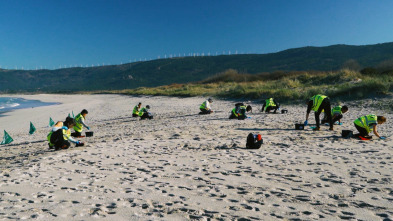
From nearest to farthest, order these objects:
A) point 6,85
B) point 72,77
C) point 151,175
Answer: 1. point 151,175
2. point 6,85
3. point 72,77

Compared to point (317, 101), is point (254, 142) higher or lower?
lower

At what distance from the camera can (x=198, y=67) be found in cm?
11469

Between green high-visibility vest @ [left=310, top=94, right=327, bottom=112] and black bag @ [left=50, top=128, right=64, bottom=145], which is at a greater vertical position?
green high-visibility vest @ [left=310, top=94, right=327, bottom=112]

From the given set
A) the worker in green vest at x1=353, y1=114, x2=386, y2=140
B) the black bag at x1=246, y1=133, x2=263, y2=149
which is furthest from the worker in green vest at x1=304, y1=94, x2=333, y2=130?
the black bag at x1=246, y1=133, x2=263, y2=149

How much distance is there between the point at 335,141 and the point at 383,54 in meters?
78.0

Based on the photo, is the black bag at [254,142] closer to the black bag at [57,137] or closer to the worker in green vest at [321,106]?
the worker in green vest at [321,106]

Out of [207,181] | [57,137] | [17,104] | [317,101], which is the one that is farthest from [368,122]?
[17,104]

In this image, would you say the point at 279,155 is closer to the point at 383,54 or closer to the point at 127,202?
the point at 127,202

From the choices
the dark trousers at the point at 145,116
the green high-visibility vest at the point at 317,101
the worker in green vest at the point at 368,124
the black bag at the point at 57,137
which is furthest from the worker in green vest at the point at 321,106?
the dark trousers at the point at 145,116

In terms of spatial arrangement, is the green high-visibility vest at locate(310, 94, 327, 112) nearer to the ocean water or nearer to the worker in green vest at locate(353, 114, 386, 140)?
the worker in green vest at locate(353, 114, 386, 140)

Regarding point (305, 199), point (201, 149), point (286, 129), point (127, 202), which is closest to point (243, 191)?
point (305, 199)

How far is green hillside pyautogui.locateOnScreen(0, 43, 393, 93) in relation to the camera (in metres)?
74.8

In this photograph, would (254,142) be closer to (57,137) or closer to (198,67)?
(57,137)

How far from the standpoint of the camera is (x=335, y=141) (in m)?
7.29
